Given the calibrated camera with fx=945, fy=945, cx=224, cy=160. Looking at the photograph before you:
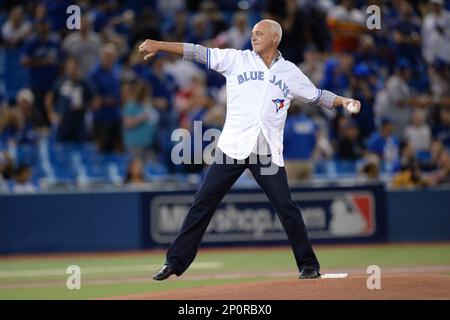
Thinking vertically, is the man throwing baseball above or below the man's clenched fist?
below

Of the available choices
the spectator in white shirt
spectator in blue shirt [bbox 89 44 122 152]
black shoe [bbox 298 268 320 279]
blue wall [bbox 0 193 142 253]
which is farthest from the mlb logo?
black shoe [bbox 298 268 320 279]

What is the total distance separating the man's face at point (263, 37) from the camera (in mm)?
8812

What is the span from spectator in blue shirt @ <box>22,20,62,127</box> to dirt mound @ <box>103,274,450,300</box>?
10697 millimetres

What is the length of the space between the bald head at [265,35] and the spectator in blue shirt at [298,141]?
7.89 metres

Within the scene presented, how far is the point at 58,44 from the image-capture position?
18.8 m

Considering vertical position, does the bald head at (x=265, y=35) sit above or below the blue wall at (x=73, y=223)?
above

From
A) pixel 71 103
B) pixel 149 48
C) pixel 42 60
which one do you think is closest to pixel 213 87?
Result: pixel 71 103

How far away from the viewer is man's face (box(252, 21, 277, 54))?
28.9 feet

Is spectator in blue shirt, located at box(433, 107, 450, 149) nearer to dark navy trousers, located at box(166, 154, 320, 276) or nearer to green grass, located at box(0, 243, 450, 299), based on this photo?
green grass, located at box(0, 243, 450, 299)

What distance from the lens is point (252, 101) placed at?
348 inches

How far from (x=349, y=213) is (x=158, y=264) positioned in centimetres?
407

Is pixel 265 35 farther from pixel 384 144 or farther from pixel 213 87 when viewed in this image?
pixel 213 87

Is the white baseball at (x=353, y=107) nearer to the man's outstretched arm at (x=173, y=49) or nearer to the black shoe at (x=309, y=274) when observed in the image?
the man's outstretched arm at (x=173, y=49)

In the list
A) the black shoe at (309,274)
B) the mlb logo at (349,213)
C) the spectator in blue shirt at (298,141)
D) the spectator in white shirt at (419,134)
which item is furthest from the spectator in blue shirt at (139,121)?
the black shoe at (309,274)
